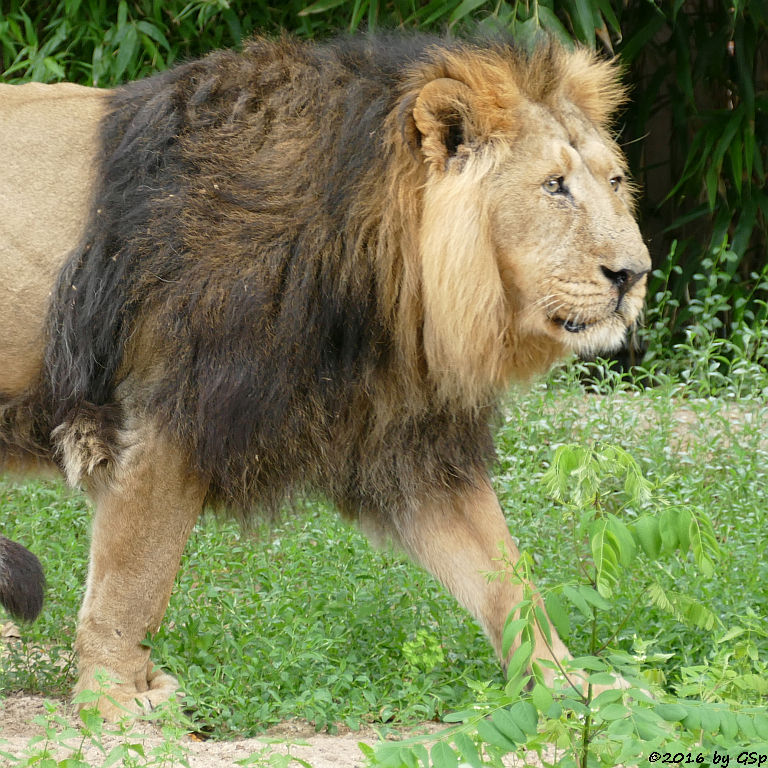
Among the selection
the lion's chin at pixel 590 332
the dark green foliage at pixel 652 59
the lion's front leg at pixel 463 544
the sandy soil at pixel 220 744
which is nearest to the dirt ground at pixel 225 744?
the sandy soil at pixel 220 744

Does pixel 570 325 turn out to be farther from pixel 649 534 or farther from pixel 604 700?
pixel 604 700

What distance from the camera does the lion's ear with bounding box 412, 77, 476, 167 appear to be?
3.06 metres

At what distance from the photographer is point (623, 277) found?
299 cm

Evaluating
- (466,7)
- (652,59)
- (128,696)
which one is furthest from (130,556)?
(652,59)

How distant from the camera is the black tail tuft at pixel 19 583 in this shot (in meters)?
2.81

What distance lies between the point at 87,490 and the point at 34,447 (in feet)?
0.59

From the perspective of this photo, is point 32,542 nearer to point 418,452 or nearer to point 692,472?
point 418,452

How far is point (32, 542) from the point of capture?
4.51m

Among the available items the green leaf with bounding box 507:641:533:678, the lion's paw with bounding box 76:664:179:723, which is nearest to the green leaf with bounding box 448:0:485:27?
the lion's paw with bounding box 76:664:179:723

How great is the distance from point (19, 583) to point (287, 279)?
3.09 feet

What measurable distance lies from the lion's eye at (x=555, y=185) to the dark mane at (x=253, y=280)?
0.40 metres

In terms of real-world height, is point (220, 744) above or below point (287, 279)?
below

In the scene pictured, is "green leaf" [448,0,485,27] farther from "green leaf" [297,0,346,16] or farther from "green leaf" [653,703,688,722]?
"green leaf" [653,703,688,722]

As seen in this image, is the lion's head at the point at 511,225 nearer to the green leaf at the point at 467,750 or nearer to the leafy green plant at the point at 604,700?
the leafy green plant at the point at 604,700
